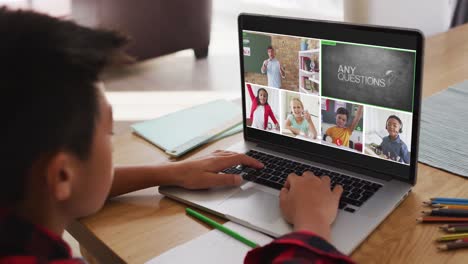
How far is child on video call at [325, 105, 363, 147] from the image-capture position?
97cm

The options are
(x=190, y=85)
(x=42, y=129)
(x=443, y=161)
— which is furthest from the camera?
(x=190, y=85)

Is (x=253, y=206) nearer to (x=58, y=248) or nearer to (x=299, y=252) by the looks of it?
(x=299, y=252)

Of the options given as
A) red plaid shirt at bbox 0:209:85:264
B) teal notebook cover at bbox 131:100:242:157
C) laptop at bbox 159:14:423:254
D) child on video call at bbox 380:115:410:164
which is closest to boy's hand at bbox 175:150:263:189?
laptop at bbox 159:14:423:254

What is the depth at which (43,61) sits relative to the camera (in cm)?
61

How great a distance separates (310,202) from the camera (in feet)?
2.85

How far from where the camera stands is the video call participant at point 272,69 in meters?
1.05

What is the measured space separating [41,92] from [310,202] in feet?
1.45

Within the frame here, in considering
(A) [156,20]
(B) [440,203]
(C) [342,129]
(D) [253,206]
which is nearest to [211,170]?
(D) [253,206]

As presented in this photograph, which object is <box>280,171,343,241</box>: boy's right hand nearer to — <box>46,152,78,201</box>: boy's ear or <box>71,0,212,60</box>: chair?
<box>46,152,78,201</box>: boy's ear

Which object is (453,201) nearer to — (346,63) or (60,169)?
(346,63)

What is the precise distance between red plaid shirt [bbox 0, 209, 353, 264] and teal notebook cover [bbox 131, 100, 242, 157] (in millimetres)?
426

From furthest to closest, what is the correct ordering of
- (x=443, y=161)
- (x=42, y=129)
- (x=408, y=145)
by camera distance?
(x=443, y=161) < (x=408, y=145) < (x=42, y=129)

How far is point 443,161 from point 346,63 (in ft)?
0.86

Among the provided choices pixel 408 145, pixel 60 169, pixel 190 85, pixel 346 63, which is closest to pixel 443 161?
pixel 408 145
